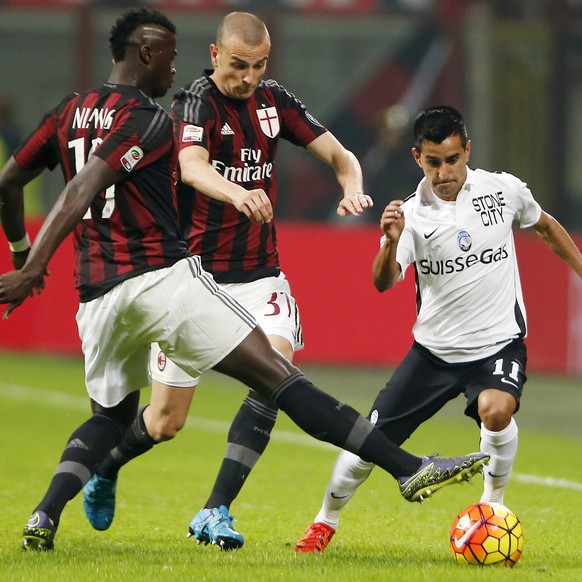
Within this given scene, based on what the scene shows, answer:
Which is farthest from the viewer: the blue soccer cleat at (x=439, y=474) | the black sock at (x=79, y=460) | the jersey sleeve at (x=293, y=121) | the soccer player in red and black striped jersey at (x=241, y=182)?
the jersey sleeve at (x=293, y=121)

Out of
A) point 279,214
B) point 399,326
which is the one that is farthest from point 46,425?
point 279,214

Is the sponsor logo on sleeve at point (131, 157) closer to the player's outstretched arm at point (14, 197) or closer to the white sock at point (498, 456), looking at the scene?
the player's outstretched arm at point (14, 197)

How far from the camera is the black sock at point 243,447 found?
237 inches

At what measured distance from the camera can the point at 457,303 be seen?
6.27m

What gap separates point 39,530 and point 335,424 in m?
1.25

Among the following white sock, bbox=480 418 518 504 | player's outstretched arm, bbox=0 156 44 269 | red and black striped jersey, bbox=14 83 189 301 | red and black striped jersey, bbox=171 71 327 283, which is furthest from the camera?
red and black striped jersey, bbox=171 71 327 283

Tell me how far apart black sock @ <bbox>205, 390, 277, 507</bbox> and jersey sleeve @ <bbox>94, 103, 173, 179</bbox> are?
1307 mm

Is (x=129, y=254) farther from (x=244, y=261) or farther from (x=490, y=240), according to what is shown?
(x=490, y=240)

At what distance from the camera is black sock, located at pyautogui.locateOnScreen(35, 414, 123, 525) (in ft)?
18.1

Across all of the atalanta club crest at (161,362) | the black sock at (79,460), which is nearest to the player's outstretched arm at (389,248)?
the atalanta club crest at (161,362)

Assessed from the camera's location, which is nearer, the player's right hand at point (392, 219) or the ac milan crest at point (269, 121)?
the player's right hand at point (392, 219)

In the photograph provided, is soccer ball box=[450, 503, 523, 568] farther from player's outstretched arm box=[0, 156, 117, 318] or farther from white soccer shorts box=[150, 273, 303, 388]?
player's outstretched arm box=[0, 156, 117, 318]

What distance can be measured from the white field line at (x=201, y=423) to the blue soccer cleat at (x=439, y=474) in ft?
10.9

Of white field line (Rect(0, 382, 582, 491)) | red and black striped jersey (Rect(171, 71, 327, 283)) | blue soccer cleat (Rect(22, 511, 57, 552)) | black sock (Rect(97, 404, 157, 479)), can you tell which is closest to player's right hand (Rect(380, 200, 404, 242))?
red and black striped jersey (Rect(171, 71, 327, 283))
